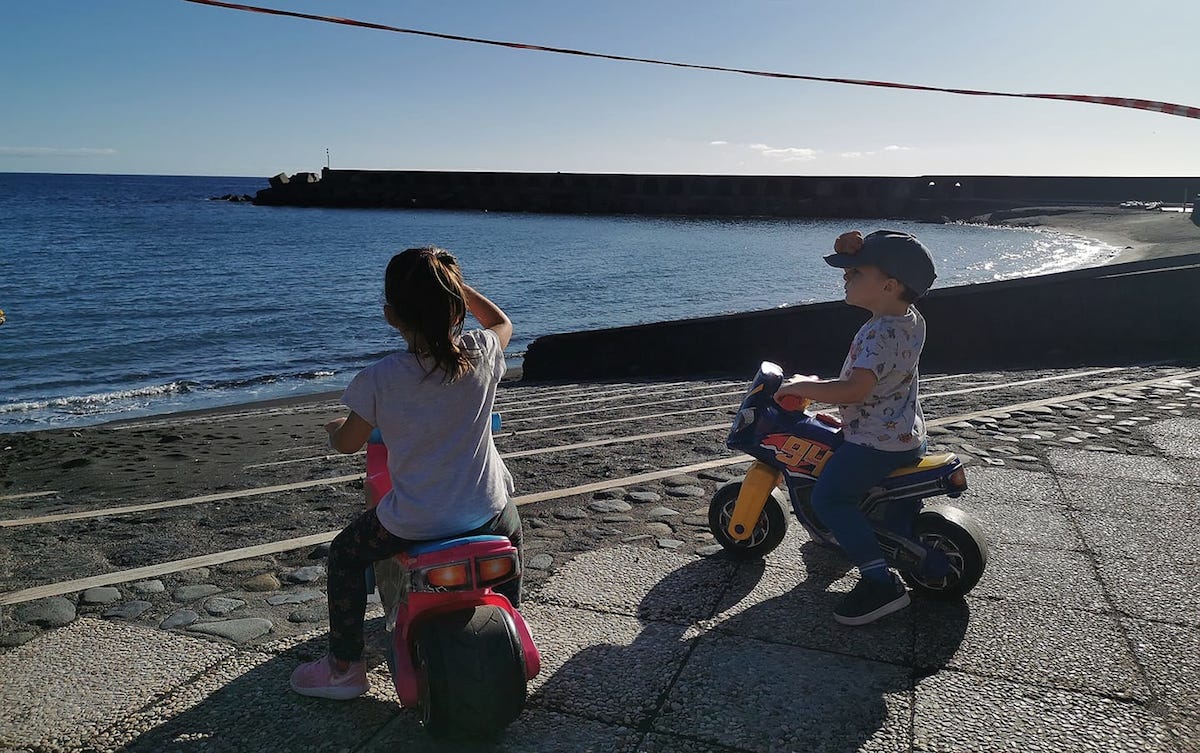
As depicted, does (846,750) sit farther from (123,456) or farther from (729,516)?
(123,456)

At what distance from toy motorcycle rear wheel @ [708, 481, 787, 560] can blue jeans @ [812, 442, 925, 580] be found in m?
0.60

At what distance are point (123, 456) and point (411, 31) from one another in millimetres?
6500

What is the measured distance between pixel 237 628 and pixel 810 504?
231 centimetres

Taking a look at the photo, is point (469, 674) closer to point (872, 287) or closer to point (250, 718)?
point (250, 718)

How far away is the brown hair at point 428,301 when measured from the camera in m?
2.52

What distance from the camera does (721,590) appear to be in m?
3.70

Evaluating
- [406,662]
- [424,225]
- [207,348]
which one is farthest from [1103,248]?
[424,225]

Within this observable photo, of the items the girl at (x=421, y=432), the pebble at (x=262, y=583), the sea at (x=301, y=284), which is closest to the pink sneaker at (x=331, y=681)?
the girl at (x=421, y=432)

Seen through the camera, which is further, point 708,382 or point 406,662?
point 708,382

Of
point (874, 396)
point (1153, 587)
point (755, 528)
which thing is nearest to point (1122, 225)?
point (1153, 587)

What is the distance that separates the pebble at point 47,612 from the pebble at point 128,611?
0.43 feet

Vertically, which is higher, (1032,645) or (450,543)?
(450,543)

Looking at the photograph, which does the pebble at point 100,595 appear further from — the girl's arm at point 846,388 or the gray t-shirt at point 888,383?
the gray t-shirt at point 888,383

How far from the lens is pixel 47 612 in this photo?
3518mm
